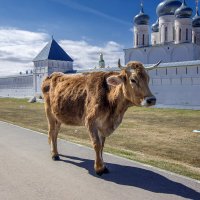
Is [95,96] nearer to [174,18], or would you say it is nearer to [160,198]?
[160,198]

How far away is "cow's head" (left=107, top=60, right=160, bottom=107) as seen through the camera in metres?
4.44

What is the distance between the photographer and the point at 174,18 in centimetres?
4162

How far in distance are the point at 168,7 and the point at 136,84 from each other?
39.6 meters

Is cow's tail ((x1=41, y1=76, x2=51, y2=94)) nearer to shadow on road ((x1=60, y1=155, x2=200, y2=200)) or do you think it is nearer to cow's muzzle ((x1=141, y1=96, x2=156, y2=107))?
shadow on road ((x1=60, y1=155, x2=200, y2=200))

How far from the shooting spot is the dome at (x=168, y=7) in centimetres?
4091

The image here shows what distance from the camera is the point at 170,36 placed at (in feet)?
141

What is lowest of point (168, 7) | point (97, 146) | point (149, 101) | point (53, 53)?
point (97, 146)

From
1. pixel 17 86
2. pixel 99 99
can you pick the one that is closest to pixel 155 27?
pixel 17 86

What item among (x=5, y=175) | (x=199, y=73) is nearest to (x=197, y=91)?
(x=199, y=73)

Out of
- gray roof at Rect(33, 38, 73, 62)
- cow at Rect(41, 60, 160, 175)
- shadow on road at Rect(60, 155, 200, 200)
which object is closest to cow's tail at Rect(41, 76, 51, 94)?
cow at Rect(41, 60, 160, 175)

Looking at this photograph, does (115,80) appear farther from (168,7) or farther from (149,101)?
(168,7)

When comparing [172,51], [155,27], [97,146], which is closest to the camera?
[97,146]

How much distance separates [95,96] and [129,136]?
6.59 m

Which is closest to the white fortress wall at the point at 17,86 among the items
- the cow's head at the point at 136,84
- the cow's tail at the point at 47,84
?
the cow's tail at the point at 47,84
